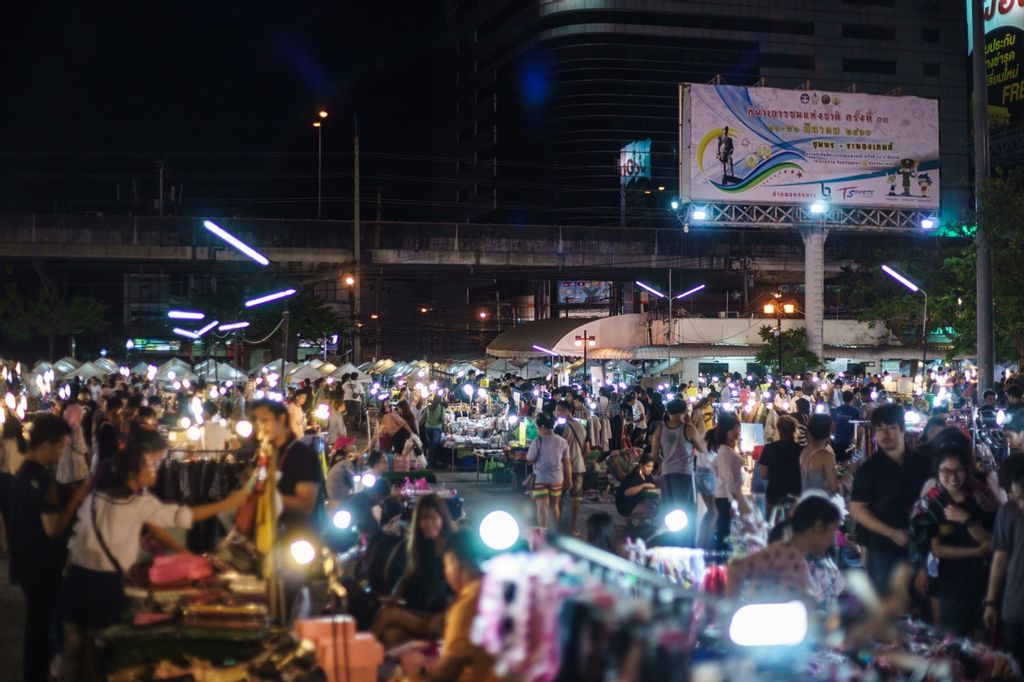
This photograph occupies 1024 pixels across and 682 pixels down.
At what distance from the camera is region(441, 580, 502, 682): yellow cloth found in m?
4.30

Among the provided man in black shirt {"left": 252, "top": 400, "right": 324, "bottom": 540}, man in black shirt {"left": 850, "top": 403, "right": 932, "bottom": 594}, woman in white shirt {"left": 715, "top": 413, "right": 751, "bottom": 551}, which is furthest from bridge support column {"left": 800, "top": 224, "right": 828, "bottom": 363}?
man in black shirt {"left": 252, "top": 400, "right": 324, "bottom": 540}

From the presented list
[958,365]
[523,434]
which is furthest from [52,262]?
[958,365]

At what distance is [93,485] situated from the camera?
6.19 m

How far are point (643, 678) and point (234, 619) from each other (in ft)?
10.9

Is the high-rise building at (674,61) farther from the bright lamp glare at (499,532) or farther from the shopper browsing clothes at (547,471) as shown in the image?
the bright lamp glare at (499,532)

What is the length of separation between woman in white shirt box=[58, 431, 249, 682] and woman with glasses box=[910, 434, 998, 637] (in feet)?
15.5

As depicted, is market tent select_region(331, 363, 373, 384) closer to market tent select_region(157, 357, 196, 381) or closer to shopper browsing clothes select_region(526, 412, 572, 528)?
market tent select_region(157, 357, 196, 381)

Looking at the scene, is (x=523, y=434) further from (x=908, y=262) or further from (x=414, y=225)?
(x=414, y=225)

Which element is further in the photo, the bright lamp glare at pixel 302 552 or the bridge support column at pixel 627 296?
the bridge support column at pixel 627 296

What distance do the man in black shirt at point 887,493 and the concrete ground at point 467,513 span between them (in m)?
5.91

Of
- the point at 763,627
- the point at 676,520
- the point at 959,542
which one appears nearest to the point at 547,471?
the point at 676,520

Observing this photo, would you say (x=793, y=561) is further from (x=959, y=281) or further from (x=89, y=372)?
(x=89, y=372)

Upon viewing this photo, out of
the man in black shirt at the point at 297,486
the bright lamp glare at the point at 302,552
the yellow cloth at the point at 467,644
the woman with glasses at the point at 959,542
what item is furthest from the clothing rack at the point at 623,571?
the woman with glasses at the point at 959,542

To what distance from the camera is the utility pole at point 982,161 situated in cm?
1422
